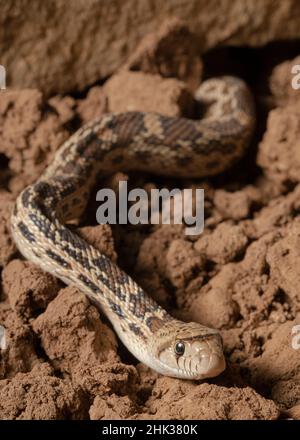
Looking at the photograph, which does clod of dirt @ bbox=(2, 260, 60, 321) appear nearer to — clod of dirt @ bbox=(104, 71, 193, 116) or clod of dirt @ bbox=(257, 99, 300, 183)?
clod of dirt @ bbox=(104, 71, 193, 116)

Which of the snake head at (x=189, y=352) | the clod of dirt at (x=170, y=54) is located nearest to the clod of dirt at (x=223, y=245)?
the snake head at (x=189, y=352)

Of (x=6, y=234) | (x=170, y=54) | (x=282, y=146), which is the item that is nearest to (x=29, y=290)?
(x=6, y=234)

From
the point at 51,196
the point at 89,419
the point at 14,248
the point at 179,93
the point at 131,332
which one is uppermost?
the point at 179,93

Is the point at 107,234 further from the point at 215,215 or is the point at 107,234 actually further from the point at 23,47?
the point at 23,47

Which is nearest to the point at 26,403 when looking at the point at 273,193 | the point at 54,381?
the point at 54,381

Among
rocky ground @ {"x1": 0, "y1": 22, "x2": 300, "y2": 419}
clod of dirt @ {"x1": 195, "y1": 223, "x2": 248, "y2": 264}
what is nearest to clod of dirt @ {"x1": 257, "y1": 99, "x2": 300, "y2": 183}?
rocky ground @ {"x1": 0, "y1": 22, "x2": 300, "y2": 419}

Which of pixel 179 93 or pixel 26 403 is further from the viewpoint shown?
pixel 179 93

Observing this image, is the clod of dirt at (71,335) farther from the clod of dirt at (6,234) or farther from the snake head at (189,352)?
the clod of dirt at (6,234)
